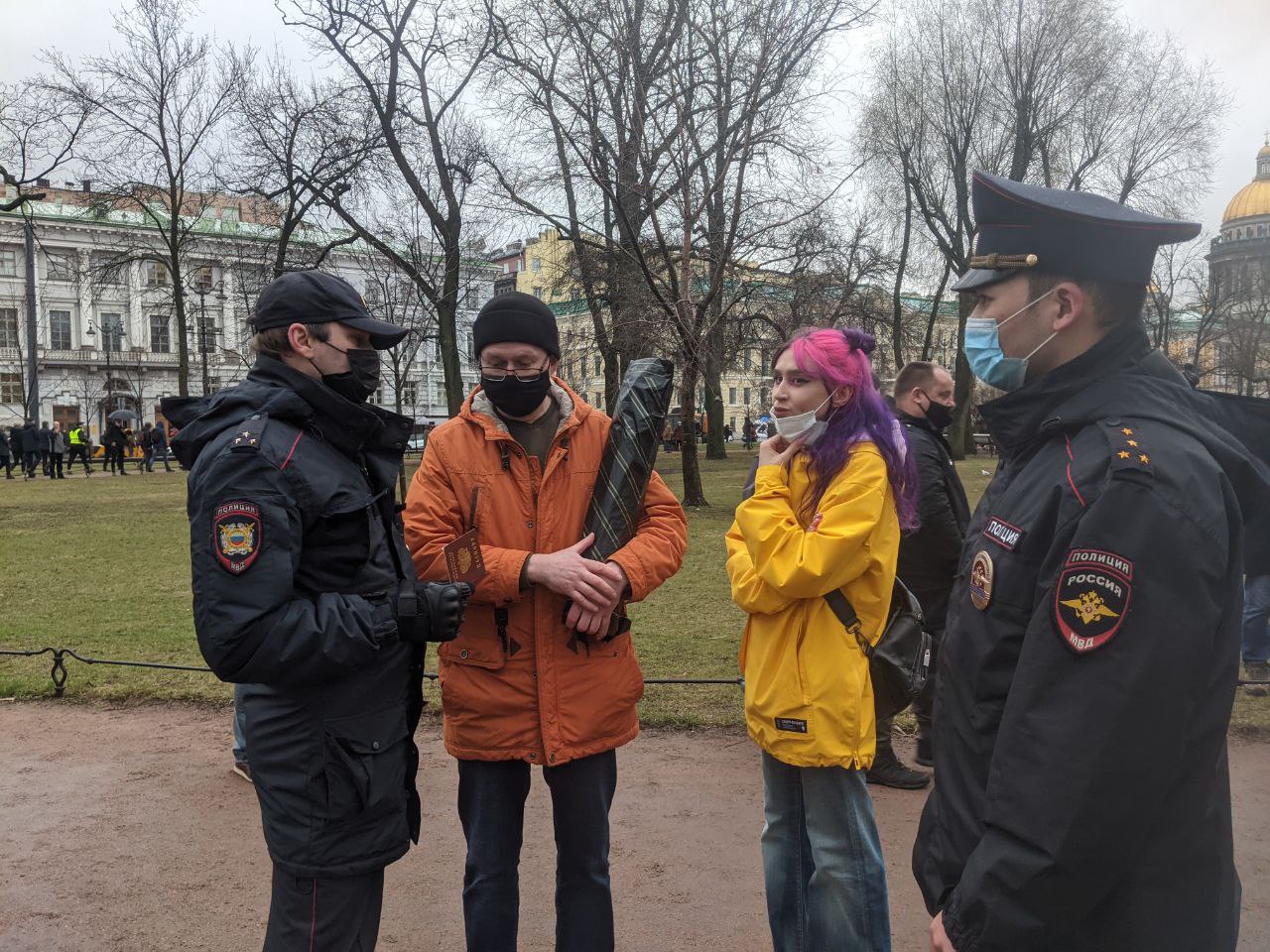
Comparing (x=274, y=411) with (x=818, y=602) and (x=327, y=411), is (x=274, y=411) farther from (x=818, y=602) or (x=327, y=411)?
(x=818, y=602)

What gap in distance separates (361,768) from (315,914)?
14.0 inches

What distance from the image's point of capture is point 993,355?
6.10 feet

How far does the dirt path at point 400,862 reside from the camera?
11.0ft

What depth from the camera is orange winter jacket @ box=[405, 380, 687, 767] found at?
2748mm

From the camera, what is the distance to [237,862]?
387 cm

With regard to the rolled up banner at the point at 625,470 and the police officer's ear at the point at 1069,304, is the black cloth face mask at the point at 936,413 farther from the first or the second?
the police officer's ear at the point at 1069,304

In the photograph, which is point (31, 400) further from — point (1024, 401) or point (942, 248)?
point (1024, 401)

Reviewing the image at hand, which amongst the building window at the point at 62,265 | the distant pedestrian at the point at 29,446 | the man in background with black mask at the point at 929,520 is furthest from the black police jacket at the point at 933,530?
the distant pedestrian at the point at 29,446

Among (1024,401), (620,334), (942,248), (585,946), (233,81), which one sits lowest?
(585,946)

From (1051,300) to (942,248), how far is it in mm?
33642

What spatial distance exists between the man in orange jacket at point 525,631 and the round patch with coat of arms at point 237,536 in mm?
641

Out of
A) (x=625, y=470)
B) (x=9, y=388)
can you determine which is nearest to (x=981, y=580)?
(x=625, y=470)

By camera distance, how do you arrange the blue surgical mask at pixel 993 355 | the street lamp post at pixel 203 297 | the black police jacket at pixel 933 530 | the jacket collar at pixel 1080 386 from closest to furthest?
the jacket collar at pixel 1080 386 → the blue surgical mask at pixel 993 355 → the black police jacket at pixel 933 530 → the street lamp post at pixel 203 297

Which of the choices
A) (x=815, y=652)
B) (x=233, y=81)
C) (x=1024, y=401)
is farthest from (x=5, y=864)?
(x=233, y=81)
